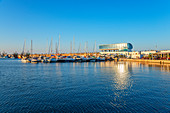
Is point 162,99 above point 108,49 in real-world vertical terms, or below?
below

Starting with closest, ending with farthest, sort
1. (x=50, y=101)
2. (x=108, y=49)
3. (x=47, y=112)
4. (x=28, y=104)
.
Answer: (x=47, y=112), (x=28, y=104), (x=50, y=101), (x=108, y=49)

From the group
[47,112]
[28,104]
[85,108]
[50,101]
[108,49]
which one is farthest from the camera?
[108,49]

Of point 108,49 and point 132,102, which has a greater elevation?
point 108,49

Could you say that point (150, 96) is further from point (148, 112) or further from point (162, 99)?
point (148, 112)

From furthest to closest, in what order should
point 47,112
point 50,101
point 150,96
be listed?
point 150,96, point 50,101, point 47,112

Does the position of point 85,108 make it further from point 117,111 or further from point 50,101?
point 50,101

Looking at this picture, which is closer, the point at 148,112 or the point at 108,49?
the point at 148,112

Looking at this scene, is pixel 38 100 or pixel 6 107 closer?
pixel 6 107

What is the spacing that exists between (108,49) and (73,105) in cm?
17975

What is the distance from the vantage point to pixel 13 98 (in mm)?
14938

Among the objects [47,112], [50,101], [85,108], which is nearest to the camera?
[47,112]

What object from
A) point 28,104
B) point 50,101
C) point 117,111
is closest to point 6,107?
point 28,104

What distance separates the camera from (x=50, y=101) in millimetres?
14133

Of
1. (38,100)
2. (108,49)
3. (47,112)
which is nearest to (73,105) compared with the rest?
(47,112)
